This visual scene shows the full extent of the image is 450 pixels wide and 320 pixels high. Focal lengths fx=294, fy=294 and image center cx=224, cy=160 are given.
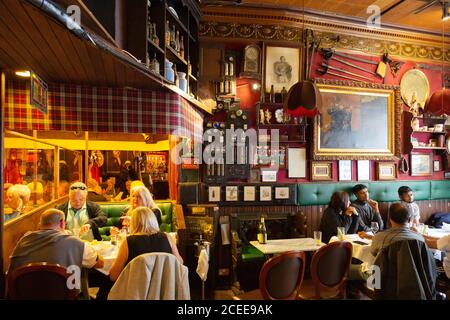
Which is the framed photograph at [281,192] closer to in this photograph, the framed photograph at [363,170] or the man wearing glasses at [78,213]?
the framed photograph at [363,170]

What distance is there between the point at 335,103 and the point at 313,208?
2017 mm

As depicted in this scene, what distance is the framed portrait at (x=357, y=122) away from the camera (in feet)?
17.9

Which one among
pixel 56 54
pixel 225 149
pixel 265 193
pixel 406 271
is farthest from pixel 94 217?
pixel 406 271

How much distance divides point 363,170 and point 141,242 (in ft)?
15.5

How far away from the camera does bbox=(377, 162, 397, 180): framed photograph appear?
5789mm

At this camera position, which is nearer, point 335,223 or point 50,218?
point 50,218

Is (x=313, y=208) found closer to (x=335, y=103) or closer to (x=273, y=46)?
(x=335, y=103)

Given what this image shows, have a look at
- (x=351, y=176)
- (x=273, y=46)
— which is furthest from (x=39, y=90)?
(x=351, y=176)

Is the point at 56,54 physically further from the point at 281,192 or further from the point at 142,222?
the point at 281,192

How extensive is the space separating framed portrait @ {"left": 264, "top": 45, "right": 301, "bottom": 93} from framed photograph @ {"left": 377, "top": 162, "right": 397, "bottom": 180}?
2437mm

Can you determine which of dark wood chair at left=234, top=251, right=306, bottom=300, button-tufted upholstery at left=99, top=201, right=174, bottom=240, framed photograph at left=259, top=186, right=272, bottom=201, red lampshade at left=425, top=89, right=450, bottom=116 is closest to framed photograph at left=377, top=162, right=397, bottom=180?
red lampshade at left=425, top=89, right=450, bottom=116

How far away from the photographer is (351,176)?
18.6 feet

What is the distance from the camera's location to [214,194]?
493 centimetres

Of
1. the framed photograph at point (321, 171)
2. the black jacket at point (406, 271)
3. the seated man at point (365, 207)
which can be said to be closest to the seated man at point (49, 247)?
the black jacket at point (406, 271)
